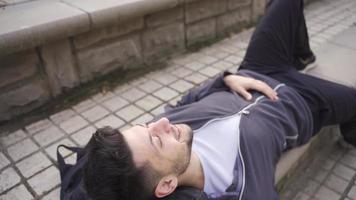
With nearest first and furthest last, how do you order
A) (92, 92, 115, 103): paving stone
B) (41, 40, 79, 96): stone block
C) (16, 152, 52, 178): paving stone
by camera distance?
(16, 152, 52, 178): paving stone → (41, 40, 79, 96): stone block → (92, 92, 115, 103): paving stone

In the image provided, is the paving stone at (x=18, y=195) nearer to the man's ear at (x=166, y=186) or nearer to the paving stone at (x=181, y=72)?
the man's ear at (x=166, y=186)

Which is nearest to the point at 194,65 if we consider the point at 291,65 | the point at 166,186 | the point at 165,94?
the point at 165,94

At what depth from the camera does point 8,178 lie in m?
2.17

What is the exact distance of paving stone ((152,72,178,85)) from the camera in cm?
329

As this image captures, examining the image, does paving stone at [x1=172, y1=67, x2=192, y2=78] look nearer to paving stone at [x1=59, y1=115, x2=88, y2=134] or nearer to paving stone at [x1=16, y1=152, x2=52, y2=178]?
paving stone at [x1=59, y1=115, x2=88, y2=134]

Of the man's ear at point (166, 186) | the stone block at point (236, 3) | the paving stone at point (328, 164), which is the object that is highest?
the man's ear at point (166, 186)

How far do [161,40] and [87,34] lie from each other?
90cm

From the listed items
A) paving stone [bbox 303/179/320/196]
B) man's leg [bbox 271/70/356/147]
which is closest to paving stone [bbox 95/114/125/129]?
man's leg [bbox 271/70/356/147]

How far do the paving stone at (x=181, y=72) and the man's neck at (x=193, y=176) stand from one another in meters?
1.84

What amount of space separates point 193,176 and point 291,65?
121 centimetres

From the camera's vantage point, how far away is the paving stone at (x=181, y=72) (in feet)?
11.2

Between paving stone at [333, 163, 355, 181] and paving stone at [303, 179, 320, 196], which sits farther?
paving stone at [333, 163, 355, 181]

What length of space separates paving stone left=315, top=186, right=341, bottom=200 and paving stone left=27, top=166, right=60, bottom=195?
66.5 inches

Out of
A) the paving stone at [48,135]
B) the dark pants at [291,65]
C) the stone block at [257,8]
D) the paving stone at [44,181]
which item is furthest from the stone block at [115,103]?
the stone block at [257,8]
